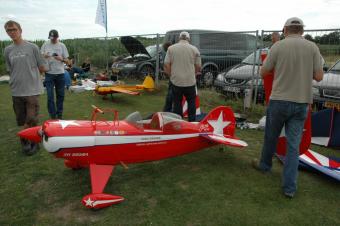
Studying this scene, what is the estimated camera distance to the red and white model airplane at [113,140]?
12.3 ft

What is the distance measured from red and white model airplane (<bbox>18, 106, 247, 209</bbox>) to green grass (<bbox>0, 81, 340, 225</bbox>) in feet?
0.89

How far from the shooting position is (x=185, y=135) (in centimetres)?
455

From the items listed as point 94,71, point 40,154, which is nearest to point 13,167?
point 40,154

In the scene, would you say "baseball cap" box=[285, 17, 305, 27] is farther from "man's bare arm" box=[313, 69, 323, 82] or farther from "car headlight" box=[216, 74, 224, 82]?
"car headlight" box=[216, 74, 224, 82]

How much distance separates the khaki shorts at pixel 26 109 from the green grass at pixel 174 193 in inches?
20.6

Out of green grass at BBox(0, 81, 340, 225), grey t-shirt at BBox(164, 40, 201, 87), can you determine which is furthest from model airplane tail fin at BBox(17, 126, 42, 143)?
grey t-shirt at BBox(164, 40, 201, 87)

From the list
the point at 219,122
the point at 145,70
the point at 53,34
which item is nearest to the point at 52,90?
the point at 53,34

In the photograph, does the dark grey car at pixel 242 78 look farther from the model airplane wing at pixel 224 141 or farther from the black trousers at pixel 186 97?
the model airplane wing at pixel 224 141

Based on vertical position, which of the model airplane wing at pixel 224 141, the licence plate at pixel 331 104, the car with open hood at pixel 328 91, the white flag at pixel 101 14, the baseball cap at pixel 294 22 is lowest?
the model airplane wing at pixel 224 141

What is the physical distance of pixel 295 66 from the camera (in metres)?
3.68

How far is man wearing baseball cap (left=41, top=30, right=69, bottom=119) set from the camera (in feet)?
22.5

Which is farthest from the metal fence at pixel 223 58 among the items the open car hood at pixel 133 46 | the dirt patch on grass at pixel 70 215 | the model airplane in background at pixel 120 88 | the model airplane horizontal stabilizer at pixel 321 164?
the dirt patch on grass at pixel 70 215

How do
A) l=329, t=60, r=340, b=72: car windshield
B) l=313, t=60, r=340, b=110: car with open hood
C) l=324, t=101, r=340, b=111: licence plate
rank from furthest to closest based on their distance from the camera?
1. l=329, t=60, r=340, b=72: car windshield
2. l=313, t=60, r=340, b=110: car with open hood
3. l=324, t=101, r=340, b=111: licence plate

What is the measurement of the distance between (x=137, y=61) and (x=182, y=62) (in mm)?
8164
